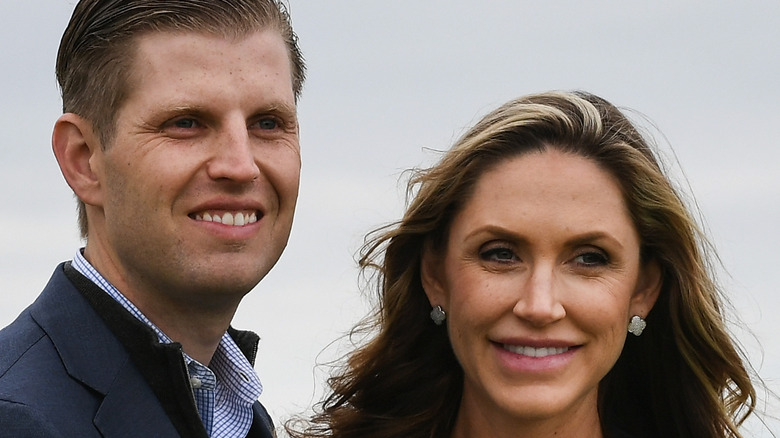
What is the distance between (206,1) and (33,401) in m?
1.50

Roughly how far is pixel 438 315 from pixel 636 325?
0.78 meters

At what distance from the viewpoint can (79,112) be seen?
4.79 metres

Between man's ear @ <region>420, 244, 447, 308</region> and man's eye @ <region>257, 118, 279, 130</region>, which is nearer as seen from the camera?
man's eye @ <region>257, 118, 279, 130</region>

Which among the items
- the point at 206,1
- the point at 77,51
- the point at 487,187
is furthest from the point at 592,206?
the point at 77,51

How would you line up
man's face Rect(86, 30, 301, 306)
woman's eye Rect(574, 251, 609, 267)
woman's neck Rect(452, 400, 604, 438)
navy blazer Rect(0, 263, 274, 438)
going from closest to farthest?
navy blazer Rect(0, 263, 274, 438) < man's face Rect(86, 30, 301, 306) < woman's eye Rect(574, 251, 609, 267) < woman's neck Rect(452, 400, 604, 438)

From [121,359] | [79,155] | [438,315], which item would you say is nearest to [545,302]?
[438,315]

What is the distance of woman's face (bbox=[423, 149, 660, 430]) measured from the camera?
5.14m

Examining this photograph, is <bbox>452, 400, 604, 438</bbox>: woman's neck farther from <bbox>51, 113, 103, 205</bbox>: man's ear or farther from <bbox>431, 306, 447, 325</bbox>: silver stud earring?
<bbox>51, 113, 103, 205</bbox>: man's ear

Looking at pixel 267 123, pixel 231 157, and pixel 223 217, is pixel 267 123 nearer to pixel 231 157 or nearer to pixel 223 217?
pixel 231 157

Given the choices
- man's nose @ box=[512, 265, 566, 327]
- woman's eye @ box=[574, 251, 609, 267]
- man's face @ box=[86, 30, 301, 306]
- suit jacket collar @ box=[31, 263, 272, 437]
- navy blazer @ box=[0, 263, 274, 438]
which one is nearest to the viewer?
navy blazer @ box=[0, 263, 274, 438]

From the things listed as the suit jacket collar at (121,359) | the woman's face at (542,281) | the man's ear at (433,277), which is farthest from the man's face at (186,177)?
the man's ear at (433,277)

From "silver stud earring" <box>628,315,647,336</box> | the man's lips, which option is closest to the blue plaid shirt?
the man's lips

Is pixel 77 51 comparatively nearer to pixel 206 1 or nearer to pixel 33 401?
pixel 206 1

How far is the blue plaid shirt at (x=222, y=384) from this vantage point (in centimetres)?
473
